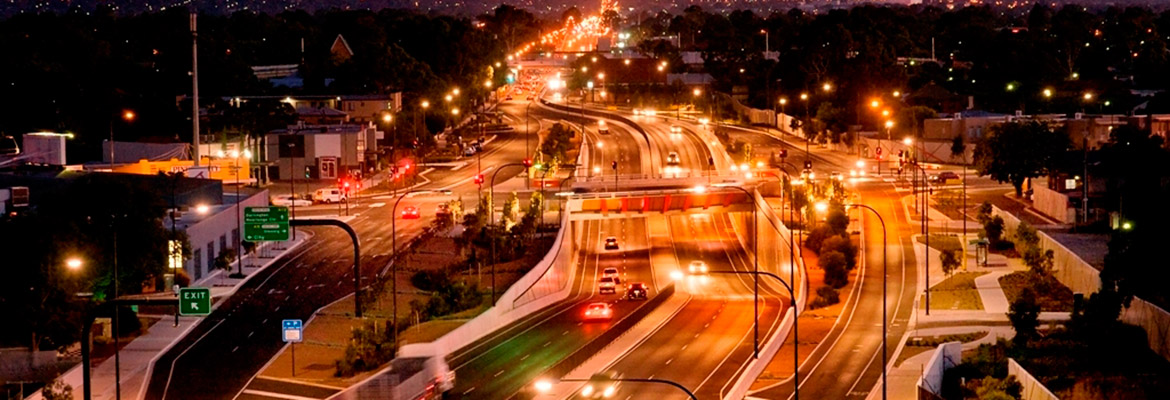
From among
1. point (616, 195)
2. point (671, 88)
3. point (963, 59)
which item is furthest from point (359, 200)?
point (963, 59)

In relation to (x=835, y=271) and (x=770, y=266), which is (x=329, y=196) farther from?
(x=835, y=271)

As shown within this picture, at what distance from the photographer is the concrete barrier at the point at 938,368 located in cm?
3788

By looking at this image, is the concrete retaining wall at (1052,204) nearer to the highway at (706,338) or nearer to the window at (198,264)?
the highway at (706,338)

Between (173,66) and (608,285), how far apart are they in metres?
60.1

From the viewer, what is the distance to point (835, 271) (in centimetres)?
5738

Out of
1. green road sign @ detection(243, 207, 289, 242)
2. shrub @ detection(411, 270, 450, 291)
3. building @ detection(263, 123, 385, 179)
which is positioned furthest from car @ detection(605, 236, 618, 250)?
green road sign @ detection(243, 207, 289, 242)

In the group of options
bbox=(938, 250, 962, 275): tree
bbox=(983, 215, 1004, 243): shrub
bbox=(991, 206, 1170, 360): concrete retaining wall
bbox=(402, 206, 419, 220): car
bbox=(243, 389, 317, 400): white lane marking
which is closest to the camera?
bbox=(243, 389, 317, 400): white lane marking

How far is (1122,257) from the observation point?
154 feet

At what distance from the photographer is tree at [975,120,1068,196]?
72.8 meters

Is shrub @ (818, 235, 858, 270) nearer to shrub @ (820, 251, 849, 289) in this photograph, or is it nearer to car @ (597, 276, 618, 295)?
shrub @ (820, 251, 849, 289)

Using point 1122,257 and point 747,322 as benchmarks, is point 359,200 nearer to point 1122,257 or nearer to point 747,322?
point 747,322

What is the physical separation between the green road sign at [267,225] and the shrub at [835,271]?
2442 cm

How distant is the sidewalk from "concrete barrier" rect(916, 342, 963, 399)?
18883mm

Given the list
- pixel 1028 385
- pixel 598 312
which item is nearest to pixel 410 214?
pixel 598 312
